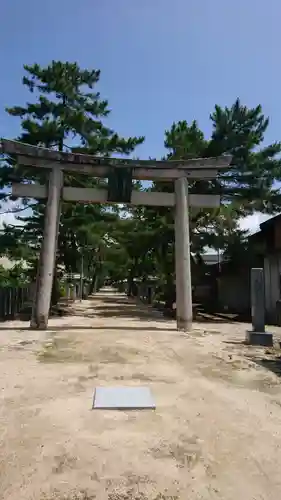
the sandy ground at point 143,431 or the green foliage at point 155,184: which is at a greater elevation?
the green foliage at point 155,184

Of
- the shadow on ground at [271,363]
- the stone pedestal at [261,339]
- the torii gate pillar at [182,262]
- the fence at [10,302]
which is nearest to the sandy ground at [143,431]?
the shadow on ground at [271,363]

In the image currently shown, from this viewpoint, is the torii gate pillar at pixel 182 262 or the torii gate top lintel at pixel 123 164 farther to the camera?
the torii gate top lintel at pixel 123 164

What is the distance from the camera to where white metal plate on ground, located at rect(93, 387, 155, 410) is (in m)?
4.81

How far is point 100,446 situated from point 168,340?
710 cm

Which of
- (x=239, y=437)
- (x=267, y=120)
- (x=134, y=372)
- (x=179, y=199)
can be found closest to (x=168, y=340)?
(x=134, y=372)

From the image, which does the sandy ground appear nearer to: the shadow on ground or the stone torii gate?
the shadow on ground

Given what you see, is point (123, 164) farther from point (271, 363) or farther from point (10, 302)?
point (271, 363)

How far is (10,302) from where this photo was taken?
1759 cm

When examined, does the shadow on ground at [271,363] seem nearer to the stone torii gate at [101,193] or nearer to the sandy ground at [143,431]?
the sandy ground at [143,431]

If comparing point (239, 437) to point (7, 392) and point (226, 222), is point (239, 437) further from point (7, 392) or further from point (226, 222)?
point (226, 222)

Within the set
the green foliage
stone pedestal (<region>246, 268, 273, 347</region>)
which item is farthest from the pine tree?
stone pedestal (<region>246, 268, 273, 347</region>)

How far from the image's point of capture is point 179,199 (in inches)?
559

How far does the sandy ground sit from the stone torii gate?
5.16 meters

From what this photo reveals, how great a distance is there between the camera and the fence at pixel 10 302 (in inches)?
645
